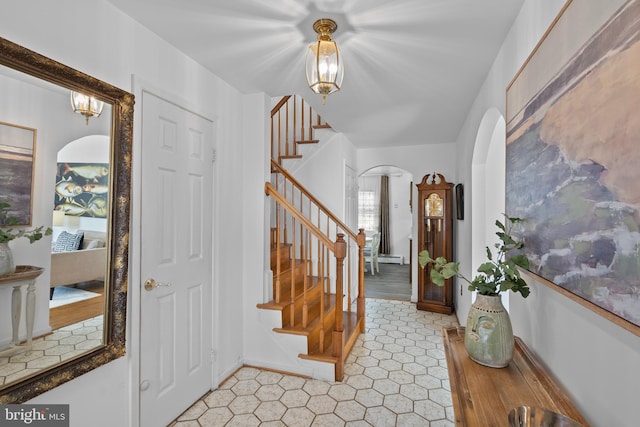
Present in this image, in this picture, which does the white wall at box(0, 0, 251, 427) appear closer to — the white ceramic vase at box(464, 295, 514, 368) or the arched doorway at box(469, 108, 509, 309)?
the white ceramic vase at box(464, 295, 514, 368)

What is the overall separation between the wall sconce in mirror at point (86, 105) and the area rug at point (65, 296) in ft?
2.64

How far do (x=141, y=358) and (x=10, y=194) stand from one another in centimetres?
112

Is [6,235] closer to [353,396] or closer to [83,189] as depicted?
[83,189]

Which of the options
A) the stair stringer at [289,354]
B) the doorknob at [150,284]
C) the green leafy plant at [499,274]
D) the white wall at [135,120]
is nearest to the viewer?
the green leafy plant at [499,274]

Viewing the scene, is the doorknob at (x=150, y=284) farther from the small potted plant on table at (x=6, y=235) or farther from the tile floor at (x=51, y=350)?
the small potted plant on table at (x=6, y=235)

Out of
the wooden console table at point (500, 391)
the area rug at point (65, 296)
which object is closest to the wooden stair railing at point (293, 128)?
the area rug at point (65, 296)

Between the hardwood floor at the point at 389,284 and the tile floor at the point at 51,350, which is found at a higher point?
the tile floor at the point at 51,350

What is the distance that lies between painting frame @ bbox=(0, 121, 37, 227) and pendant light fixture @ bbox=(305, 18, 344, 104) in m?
1.28

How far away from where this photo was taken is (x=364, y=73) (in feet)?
7.55

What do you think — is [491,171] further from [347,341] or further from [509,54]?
[347,341]

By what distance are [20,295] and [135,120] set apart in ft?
3.35

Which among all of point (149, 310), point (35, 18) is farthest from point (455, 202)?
point (35, 18)

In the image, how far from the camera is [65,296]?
139 cm

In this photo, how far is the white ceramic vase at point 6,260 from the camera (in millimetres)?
1174
